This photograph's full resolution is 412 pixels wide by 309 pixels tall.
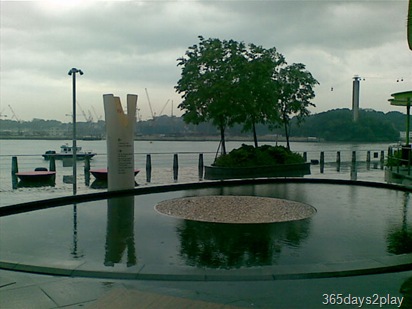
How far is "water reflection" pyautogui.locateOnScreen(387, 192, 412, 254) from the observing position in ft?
→ 22.4

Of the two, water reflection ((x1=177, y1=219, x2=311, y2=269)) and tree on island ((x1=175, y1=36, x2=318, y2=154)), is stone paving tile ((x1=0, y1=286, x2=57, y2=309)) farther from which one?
tree on island ((x1=175, y1=36, x2=318, y2=154))

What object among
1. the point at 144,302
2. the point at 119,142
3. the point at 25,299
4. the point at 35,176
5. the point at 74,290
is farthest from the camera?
the point at 35,176

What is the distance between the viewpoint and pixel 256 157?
23484 millimetres

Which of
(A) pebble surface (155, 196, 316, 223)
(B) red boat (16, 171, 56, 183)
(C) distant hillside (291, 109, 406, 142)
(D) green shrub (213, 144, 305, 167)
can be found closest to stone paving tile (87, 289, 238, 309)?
(A) pebble surface (155, 196, 316, 223)

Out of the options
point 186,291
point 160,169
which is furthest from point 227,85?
point 186,291

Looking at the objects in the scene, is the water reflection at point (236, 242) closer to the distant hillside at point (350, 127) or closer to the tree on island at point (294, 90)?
the tree on island at point (294, 90)

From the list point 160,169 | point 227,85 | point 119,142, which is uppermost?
→ point 227,85

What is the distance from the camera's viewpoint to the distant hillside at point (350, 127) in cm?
5866

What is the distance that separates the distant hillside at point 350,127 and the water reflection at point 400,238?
4978cm

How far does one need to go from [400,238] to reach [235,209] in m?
4.19

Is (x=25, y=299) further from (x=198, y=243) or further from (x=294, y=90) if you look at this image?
(x=294, y=90)

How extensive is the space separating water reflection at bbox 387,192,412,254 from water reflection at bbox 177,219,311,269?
59.8 inches

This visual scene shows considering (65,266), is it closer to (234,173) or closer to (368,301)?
(368,301)

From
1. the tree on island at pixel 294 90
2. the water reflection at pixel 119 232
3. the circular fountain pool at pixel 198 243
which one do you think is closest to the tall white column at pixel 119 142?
the water reflection at pixel 119 232
